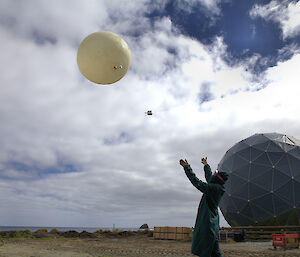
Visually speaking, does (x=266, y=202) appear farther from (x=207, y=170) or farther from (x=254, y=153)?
(x=207, y=170)

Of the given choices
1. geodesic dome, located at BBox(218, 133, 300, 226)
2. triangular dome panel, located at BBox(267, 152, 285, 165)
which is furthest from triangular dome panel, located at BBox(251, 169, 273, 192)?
triangular dome panel, located at BBox(267, 152, 285, 165)

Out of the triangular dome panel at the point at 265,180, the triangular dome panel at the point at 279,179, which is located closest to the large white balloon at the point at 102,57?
the triangular dome panel at the point at 265,180

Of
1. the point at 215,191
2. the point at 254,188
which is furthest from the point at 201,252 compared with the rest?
the point at 254,188

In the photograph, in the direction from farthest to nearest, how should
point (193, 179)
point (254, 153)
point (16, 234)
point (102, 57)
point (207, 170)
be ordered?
point (16, 234) < point (254, 153) < point (102, 57) < point (207, 170) < point (193, 179)

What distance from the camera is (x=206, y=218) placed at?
482cm

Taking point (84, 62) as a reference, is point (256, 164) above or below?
above

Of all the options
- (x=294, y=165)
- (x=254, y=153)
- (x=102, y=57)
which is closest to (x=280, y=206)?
(x=294, y=165)

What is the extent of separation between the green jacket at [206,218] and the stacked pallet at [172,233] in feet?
53.5

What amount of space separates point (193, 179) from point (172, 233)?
1735 centimetres

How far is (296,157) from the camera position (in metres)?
18.7

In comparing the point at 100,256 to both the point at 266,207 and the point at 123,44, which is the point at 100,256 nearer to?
the point at 123,44

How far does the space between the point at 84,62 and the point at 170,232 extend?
56.4ft

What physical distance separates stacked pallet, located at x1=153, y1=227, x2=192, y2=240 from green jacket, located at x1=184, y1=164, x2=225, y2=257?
642 inches

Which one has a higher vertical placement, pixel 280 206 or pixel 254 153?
pixel 254 153
